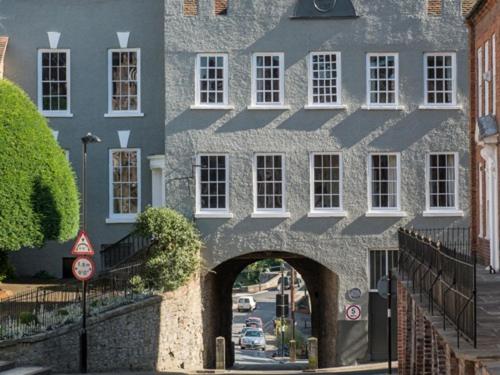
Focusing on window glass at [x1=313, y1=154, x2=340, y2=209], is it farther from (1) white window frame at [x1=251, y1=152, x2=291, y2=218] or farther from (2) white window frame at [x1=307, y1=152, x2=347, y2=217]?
(1) white window frame at [x1=251, y1=152, x2=291, y2=218]

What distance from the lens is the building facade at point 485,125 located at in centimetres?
2603

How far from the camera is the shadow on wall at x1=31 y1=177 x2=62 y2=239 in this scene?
3180 centimetres

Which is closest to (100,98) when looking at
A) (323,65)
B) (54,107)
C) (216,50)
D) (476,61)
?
(54,107)

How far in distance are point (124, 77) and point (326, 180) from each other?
7346 millimetres

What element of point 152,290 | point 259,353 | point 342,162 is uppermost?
point 342,162

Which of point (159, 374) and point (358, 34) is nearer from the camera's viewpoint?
point (159, 374)

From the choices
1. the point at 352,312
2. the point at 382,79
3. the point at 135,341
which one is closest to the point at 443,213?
the point at 352,312

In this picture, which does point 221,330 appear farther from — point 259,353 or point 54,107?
point 259,353

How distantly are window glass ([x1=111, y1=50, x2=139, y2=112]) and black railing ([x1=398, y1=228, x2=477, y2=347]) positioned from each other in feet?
49.7

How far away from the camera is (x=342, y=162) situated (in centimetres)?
3488

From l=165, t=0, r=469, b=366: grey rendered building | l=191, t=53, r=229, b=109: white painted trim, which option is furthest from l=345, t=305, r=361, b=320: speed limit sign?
l=191, t=53, r=229, b=109: white painted trim

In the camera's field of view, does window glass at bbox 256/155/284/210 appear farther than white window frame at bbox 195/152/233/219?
Yes

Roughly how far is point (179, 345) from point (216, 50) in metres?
8.83

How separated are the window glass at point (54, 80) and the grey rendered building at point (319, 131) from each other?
13.4 feet
